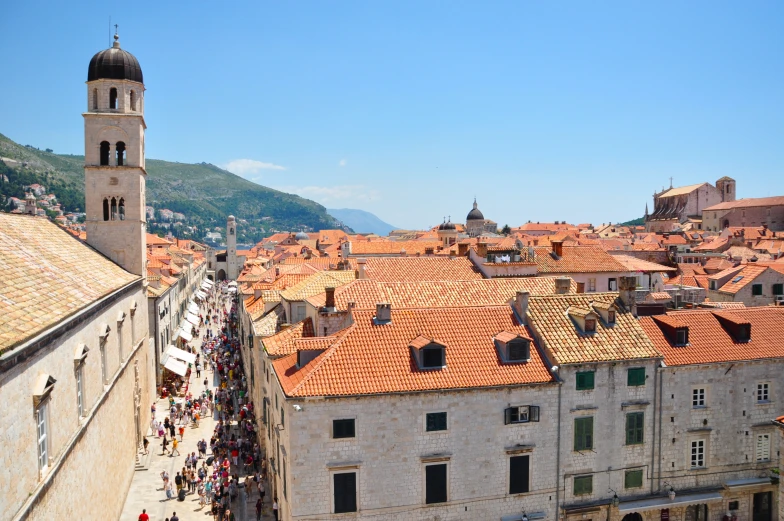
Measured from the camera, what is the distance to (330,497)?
19781 mm

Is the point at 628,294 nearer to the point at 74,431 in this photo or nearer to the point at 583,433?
the point at 583,433

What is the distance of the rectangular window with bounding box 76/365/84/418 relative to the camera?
19.8 metres

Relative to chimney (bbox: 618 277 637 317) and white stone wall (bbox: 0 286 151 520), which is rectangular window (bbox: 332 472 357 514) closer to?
white stone wall (bbox: 0 286 151 520)

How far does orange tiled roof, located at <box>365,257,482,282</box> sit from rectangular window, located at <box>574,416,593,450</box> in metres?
16.8

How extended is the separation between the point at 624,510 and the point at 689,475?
125 inches

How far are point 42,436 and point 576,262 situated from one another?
1485 inches

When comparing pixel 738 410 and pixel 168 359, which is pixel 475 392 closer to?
pixel 738 410

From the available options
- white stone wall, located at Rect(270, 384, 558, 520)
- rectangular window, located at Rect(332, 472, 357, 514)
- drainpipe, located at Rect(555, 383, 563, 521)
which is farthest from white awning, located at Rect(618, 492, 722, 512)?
rectangular window, located at Rect(332, 472, 357, 514)

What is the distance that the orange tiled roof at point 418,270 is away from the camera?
1503 inches

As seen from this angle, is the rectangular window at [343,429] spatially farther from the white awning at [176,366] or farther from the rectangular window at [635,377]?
the white awning at [176,366]

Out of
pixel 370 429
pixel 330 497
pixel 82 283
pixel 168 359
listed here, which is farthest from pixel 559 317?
pixel 168 359

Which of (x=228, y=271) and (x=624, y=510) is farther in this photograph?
(x=228, y=271)

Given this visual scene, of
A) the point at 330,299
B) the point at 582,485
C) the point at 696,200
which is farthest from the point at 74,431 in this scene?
the point at 696,200

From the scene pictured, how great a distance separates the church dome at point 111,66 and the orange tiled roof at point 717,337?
29.3 m
